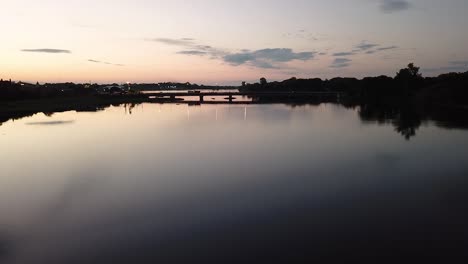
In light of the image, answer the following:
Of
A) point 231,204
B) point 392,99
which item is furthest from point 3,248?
point 392,99

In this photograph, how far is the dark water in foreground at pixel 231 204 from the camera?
1338 centimetres

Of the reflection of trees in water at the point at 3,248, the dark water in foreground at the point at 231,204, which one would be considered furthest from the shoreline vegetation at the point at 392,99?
the reflection of trees in water at the point at 3,248

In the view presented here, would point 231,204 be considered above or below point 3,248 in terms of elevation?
below

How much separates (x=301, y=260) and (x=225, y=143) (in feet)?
91.6

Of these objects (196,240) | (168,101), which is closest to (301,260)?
(196,240)

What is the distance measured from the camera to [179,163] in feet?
95.3

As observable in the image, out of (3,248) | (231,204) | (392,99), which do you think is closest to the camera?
(3,248)

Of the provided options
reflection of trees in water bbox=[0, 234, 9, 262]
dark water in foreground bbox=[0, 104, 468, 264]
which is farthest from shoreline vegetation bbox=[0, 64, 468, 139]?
reflection of trees in water bbox=[0, 234, 9, 262]

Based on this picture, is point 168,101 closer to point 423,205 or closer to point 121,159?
point 121,159

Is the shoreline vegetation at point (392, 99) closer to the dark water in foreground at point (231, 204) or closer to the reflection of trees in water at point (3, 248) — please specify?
the dark water in foreground at point (231, 204)

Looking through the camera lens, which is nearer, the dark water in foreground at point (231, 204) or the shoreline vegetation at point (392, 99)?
the dark water in foreground at point (231, 204)

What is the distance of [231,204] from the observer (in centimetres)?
1850

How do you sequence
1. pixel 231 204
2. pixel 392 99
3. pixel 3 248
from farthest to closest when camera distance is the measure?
pixel 392 99
pixel 231 204
pixel 3 248

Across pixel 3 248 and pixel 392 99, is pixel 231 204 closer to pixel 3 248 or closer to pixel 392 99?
pixel 3 248
